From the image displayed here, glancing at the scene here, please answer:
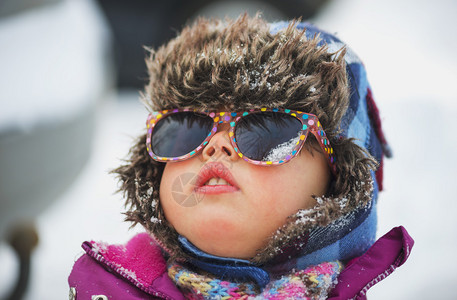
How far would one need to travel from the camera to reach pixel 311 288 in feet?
3.51

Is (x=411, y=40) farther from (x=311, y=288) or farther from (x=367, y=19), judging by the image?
(x=311, y=288)

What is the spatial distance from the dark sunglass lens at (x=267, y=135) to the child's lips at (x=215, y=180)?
0.20ft

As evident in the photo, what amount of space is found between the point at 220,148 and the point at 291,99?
19 centimetres

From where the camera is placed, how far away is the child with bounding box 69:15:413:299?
3.53 feet

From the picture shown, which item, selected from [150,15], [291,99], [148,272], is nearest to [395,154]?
[291,99]

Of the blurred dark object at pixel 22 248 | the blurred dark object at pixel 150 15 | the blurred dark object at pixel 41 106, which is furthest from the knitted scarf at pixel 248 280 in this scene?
the blurred dark object at pixel 150 15

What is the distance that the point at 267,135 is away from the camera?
108cm

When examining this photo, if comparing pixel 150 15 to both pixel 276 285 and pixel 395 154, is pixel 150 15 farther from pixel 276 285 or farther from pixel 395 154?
pixel 276 285

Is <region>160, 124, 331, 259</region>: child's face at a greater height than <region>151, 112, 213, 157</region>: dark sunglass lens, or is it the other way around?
<region>151, 112, 213, 157</region>: dark sunglass lens

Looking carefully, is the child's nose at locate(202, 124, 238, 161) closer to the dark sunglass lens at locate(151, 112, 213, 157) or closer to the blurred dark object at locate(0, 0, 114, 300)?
the dark sunglass lens at locate(151, 112, 213, 157)

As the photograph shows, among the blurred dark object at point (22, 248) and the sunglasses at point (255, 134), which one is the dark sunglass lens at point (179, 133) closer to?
the sunglasses at point (255, 134)

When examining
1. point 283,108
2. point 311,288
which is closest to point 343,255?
point 311,288

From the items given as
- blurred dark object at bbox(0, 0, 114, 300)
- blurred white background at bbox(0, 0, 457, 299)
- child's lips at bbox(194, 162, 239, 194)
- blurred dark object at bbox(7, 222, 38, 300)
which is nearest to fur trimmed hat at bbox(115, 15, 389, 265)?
child's lips at bbox(194, 162, 239, 194)

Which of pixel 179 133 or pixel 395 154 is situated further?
pixel 395 154
